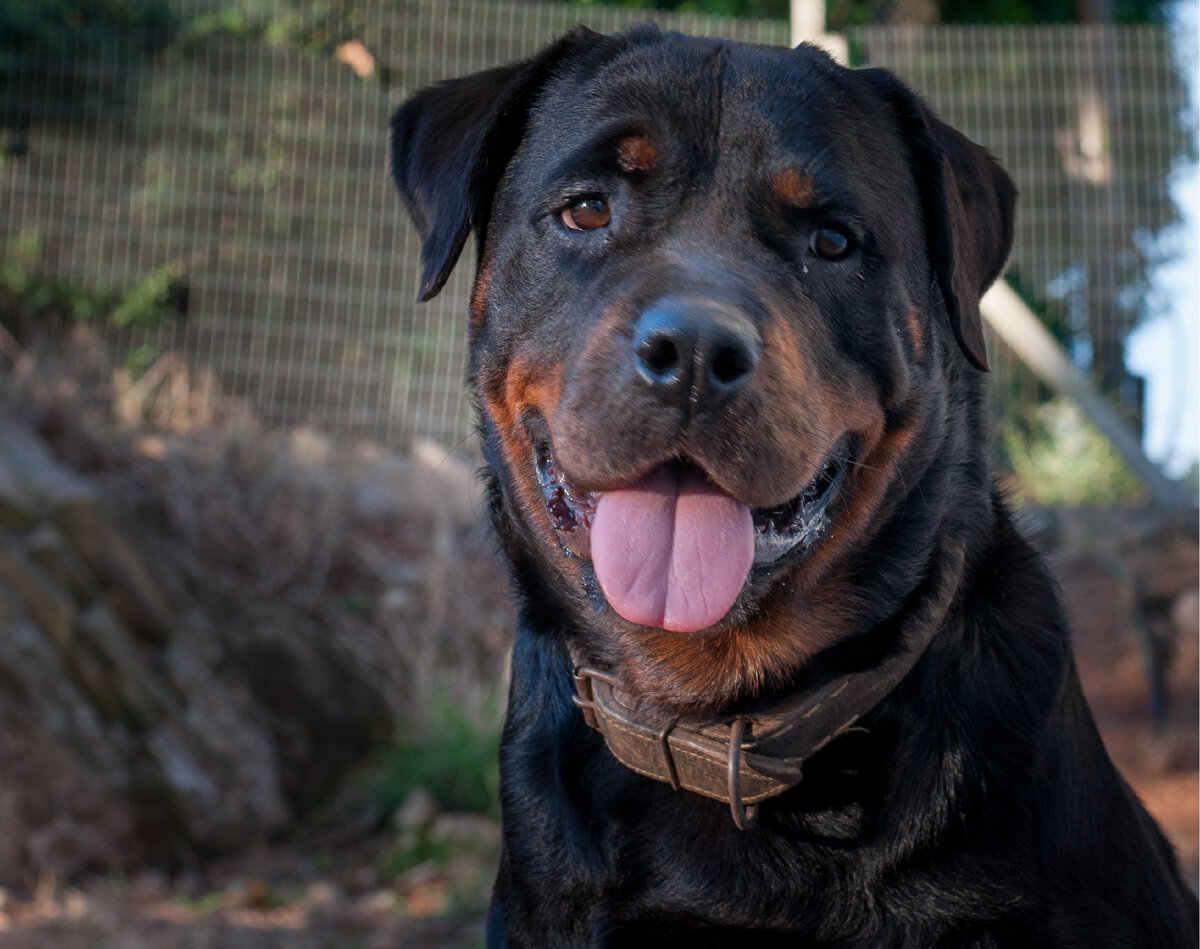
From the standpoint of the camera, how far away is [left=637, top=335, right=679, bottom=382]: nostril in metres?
1.83

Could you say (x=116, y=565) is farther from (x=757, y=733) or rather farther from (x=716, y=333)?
(x=716, y=333)

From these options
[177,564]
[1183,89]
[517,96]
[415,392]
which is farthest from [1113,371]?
[517,96]

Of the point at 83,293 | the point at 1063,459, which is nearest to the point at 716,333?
the point at 1063,459

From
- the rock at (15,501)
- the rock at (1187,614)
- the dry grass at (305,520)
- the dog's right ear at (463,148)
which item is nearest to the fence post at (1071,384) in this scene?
the rock at (1187,614)

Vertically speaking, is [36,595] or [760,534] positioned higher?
[760,534]

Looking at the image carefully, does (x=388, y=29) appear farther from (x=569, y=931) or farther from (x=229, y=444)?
(x=569, y=931)

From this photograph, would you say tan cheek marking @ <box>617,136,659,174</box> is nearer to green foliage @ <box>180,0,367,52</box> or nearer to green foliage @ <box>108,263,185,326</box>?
green foliage @ <box>180,0,367,52</box>

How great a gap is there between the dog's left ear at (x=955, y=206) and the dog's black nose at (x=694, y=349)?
57cm

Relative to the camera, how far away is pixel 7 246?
7285mm

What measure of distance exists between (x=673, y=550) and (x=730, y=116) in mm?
802

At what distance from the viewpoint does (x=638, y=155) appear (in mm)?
2201

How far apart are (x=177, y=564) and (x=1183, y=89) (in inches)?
245

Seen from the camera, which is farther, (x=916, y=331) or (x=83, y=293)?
(x=83, y=293)

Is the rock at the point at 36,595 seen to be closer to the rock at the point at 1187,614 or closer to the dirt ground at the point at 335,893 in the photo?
the dirt ground at the point at 335,893
